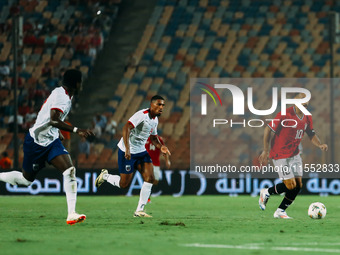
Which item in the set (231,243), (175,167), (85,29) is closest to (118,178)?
(231,243)

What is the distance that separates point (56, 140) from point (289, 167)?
442 cm

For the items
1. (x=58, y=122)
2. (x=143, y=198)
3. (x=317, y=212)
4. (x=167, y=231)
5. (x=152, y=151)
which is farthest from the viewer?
(x=152, y=151)

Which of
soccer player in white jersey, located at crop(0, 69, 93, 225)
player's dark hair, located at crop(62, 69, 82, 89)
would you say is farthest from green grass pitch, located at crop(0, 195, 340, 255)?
player's dark hair, located at crop(62, 69, 82, 89)

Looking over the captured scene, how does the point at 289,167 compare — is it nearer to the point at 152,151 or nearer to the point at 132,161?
the point at 132,161

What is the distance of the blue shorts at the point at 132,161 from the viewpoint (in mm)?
14812

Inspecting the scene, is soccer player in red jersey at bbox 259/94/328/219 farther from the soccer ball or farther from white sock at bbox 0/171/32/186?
white sock at bbox 0/171/32/186

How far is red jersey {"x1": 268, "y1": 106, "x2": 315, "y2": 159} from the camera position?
1448 centimetres

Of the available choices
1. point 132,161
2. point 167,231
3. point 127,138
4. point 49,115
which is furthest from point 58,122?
point 132,161

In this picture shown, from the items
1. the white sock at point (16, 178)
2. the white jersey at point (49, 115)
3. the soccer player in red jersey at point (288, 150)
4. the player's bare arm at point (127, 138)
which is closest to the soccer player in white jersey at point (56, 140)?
the white jersey at point (49, 115)

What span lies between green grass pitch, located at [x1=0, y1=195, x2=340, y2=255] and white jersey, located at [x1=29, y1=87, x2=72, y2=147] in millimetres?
1299

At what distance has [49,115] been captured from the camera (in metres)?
11.9

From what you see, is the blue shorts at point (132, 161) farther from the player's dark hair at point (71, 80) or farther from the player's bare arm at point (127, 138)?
the player's dark hair at point (71, 80)

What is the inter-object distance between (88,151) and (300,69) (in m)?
10.1

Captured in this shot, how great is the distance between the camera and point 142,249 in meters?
8.59
